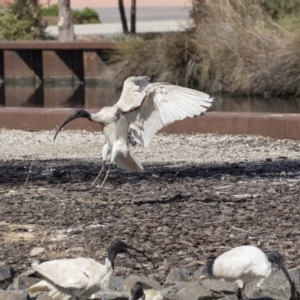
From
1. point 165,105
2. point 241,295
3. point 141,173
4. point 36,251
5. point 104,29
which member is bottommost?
point 104,29

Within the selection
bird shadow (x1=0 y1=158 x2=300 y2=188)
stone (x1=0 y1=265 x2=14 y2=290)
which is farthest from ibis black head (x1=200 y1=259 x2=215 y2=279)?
bird shadow (x1=0 y1=158 x2=300 y2=188)

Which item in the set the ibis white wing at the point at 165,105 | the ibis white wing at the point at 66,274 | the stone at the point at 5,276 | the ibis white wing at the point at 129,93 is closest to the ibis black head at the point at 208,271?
the ibis white wing at the point at 66,274

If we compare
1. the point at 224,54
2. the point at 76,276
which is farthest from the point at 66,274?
the point at 224,54

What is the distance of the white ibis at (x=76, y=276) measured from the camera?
208 inches

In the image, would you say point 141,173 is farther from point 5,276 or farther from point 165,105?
point 5,276

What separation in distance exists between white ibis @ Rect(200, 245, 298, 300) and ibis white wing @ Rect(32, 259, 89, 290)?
761 mm

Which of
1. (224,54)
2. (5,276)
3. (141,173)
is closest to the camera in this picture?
(5,276)

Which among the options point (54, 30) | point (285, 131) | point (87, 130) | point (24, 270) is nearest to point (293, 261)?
point (24, 270)

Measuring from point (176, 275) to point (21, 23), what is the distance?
23.0 metres

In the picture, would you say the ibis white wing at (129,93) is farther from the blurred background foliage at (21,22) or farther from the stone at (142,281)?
the blurred background foliage at (21,22)

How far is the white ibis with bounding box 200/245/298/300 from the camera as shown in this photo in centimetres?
546

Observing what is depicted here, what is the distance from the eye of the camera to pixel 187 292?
5.58 meters

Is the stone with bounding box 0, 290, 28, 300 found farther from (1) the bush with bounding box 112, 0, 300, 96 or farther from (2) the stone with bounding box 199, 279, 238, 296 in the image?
(1) the bush with bounding box 112, 0, 300, 96

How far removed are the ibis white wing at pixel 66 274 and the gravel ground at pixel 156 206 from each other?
81 cm
